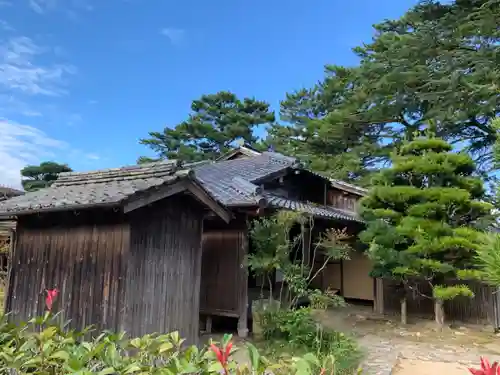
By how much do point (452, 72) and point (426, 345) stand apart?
790 centimetres

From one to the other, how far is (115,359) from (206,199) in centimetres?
358

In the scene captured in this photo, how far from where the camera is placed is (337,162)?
1962cm

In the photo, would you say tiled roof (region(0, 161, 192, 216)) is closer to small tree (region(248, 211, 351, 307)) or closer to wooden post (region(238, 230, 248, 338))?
small tree (region(248, 211, 351, 307))

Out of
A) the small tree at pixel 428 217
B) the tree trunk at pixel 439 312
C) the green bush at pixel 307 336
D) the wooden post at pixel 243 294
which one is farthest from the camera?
the tree trunk at pixel 439 312

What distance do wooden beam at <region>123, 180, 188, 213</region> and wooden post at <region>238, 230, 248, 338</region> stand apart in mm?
2996

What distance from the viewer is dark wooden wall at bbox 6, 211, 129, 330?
18.6 ft

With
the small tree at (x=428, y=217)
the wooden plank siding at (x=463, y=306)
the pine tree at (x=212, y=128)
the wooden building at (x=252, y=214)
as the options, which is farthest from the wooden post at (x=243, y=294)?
the pine tree at (x=212, y=128)

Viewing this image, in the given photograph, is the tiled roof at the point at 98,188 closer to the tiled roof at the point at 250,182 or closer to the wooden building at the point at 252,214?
the tiled roof at the point at 250,182

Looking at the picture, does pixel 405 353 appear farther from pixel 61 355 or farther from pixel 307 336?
pixel 61 355

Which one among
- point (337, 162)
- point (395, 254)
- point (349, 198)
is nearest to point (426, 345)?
point (395, 254)

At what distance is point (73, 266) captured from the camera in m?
6.02

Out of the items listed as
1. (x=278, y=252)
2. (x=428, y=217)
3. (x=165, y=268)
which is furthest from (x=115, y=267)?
(x=428, y=217)

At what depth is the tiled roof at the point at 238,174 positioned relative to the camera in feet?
27.5

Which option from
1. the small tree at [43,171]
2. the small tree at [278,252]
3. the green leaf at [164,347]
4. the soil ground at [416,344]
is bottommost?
the soil ground at [416,344]
